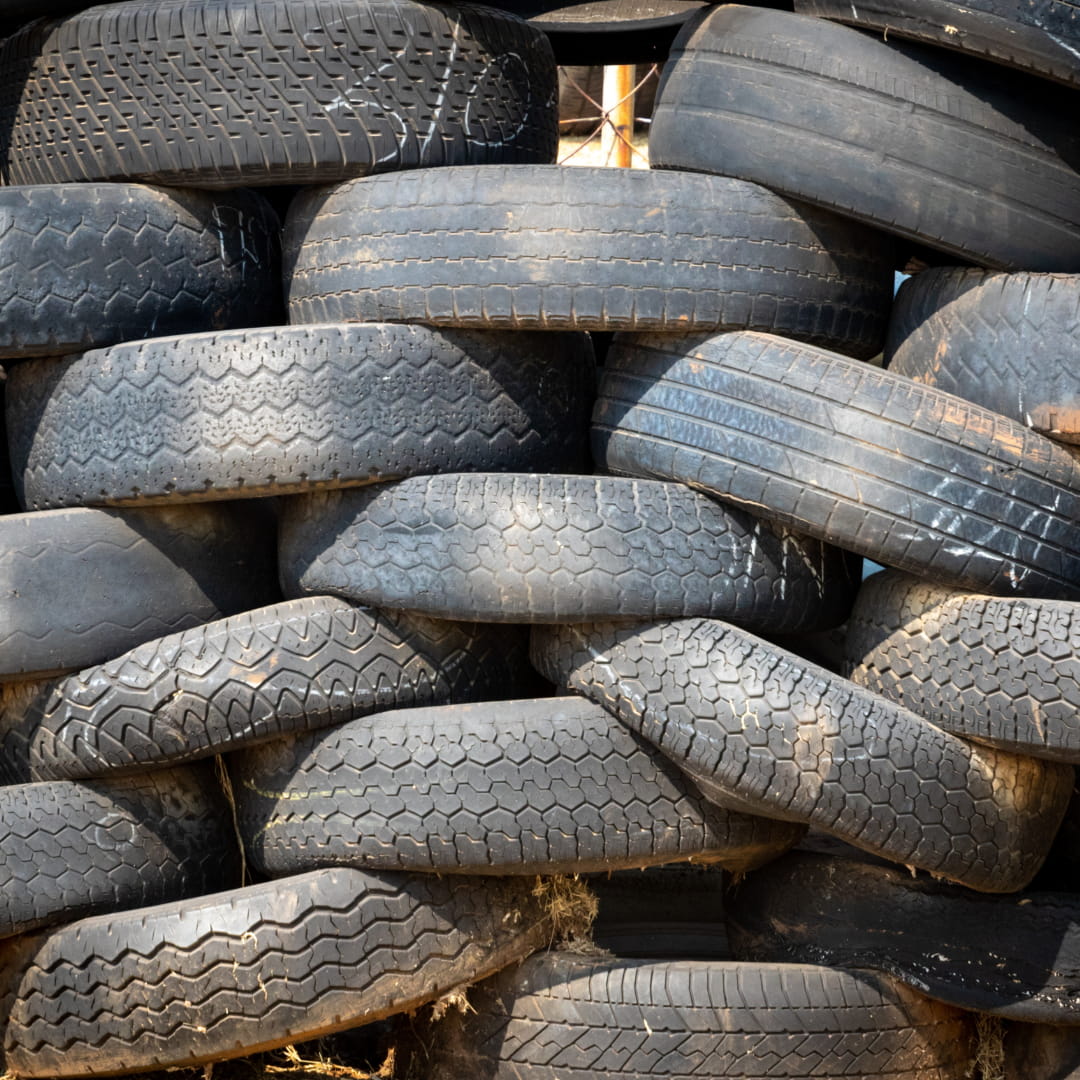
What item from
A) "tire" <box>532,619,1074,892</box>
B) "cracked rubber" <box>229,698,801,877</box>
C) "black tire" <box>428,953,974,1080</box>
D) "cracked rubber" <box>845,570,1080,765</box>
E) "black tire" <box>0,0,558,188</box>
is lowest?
"black tire" <box>428,953,974,1080</box>

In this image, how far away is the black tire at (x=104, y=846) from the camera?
6.45 feet

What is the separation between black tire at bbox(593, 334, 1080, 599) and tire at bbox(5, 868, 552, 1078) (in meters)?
0.69

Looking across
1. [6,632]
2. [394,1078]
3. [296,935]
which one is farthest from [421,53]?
[394,1078]

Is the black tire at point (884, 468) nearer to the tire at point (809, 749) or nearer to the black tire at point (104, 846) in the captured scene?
the tire at point (809, 749)

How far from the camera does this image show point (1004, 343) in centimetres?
195

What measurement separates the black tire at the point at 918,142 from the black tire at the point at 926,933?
89cm

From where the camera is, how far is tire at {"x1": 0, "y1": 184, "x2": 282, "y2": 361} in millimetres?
1999

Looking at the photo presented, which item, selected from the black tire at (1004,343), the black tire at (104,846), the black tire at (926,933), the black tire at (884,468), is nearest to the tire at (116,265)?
the black tire at (104,846)

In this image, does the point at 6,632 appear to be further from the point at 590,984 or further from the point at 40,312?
the point at 590,984

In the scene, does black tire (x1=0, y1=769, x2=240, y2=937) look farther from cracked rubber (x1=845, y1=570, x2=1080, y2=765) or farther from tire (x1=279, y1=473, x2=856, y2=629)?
cracked rubber (x1=845, y1=570, x2=1080, y2=765)

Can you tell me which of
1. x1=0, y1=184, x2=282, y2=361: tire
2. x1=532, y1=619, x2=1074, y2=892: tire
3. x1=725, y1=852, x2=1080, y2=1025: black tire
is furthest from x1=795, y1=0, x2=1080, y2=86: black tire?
x1=725, y1=852, x2=1080, y2=1025: black tire

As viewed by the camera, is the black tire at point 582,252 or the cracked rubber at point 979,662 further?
the black tire at point 582,252

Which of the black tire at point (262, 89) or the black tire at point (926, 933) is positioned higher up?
the black tire at point (262, 89)

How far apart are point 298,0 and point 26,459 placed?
78cm
